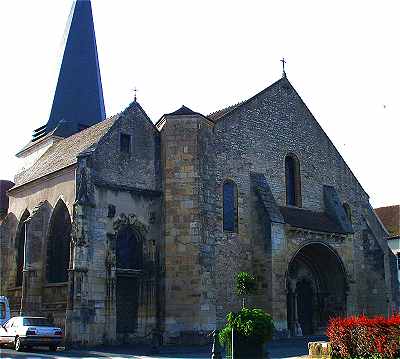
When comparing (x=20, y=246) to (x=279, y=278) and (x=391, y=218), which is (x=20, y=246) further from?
(x=391, y=218)

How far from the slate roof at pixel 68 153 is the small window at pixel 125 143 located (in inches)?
28.2

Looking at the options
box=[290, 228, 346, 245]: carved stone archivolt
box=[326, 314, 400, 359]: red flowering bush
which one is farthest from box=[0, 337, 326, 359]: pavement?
box=[290, 228, 346, 245]: carved stone archivolt

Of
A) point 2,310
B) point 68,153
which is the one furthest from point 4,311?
point 68,153

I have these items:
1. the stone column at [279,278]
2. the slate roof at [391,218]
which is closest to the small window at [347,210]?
the stone column at [279,278]

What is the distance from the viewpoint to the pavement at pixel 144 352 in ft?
55.3

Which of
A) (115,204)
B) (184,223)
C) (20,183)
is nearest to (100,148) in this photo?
(115,204)

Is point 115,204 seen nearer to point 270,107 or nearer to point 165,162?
point 165,162

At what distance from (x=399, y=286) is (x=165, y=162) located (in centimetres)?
1574

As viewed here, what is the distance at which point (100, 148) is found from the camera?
22.2 meters

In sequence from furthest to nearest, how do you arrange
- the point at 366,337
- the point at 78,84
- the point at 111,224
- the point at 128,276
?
the point at 78,84, the point at 128,276, the point at 111,224, the point at 366,337

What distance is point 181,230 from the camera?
22.6 meters

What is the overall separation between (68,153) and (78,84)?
45.9 feet

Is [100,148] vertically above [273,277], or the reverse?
[100,148]

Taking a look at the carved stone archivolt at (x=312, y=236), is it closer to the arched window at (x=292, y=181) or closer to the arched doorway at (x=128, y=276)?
the arched window at (x=292, y=181)
